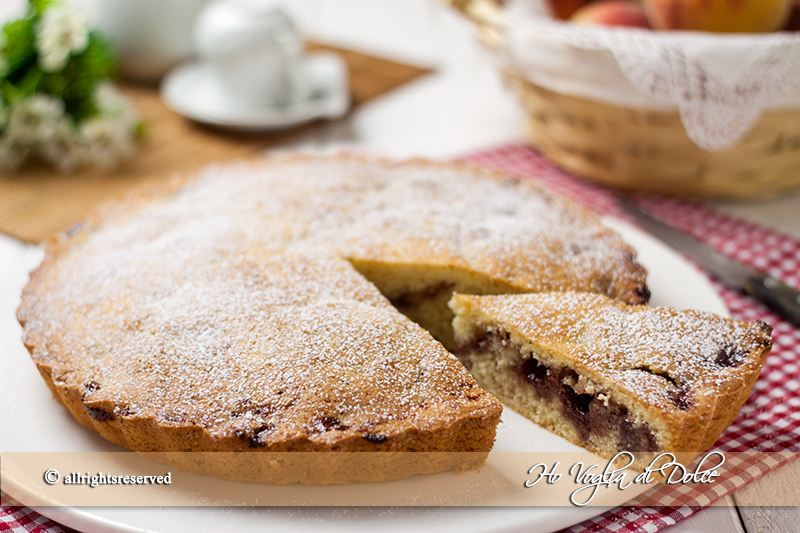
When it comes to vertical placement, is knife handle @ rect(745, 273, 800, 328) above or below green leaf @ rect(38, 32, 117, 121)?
above

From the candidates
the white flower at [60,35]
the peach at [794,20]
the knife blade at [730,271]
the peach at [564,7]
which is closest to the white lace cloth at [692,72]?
the knife blade at [730,271]

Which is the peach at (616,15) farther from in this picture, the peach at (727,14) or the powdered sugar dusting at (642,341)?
the powdered sugar dusting at (642,341)

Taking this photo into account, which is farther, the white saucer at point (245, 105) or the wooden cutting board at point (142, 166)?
the white saucer at point (245, 105)

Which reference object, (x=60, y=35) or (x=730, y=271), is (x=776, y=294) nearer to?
(x=730, y=271)

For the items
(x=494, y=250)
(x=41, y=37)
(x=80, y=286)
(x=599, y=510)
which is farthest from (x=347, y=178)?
(x=41, y=37)

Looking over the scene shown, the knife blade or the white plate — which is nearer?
the white plate

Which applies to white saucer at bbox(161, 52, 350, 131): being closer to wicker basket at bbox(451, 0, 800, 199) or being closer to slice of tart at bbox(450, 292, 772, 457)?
wicker basket at bbox(451, 0, 800, 199)

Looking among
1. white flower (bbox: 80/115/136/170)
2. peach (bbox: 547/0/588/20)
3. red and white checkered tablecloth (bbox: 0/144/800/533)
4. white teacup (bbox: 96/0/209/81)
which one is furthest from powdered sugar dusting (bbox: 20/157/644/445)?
white teacup (bbox: 96/0/209/81)
